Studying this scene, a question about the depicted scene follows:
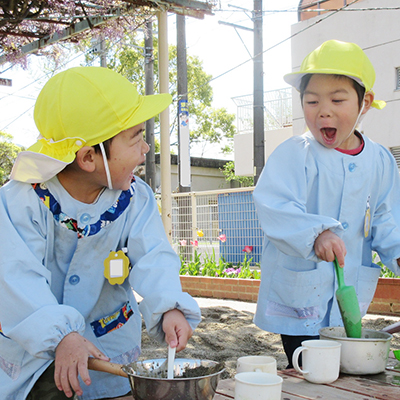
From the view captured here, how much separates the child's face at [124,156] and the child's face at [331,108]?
2.62 feet

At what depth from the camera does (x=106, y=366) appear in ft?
3.75

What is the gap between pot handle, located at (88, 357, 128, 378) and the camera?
113cm

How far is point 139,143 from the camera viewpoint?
5.35ft

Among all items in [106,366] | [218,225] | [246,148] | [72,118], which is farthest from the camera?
[246,148]

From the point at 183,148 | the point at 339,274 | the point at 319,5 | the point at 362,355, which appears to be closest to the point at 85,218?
the point at 339,274

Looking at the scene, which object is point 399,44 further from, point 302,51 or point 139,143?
point 139,143

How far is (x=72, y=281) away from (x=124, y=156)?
43 cm

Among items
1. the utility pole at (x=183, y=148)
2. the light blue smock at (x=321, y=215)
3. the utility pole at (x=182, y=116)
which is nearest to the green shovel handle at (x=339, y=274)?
the light blue smock at (x=321, y=215)

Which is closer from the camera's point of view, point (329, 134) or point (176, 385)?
point (176, 385)

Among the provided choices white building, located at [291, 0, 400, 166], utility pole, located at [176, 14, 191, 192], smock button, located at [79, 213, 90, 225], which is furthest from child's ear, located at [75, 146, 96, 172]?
white building, located at [291, 0, 400, 166]

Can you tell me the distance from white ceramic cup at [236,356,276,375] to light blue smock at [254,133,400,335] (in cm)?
54

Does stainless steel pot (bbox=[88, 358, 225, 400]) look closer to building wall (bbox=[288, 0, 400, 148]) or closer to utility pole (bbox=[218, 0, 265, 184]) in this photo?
utility pole (bbox=[218, 0, 265, 184])

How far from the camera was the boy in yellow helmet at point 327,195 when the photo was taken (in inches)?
75.2

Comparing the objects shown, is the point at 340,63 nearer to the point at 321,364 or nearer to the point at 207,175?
the point at 321,364
